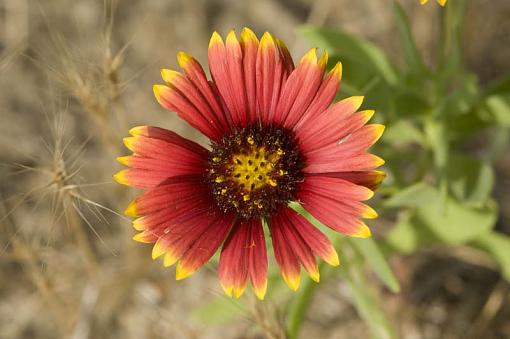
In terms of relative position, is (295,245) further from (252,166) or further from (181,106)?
(181,106)

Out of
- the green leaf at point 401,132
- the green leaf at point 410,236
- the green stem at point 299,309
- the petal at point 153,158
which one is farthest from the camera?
the green leaf at point 410,236

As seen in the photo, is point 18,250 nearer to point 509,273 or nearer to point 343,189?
point 343,189

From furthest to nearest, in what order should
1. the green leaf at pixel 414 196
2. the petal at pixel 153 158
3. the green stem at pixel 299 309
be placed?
the green stem at pixel 299 309 → the green leaf at pixel 414 196 → the petal at pixel 153 158

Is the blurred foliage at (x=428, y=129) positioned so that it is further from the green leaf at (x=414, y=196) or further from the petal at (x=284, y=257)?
the petal at (x=284, y=257)

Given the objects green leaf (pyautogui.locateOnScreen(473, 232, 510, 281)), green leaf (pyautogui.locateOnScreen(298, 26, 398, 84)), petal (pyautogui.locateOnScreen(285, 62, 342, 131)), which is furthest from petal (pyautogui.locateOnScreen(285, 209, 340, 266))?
green leaf (pyautogui.locateOnScreen(473, 232, 510, 281))

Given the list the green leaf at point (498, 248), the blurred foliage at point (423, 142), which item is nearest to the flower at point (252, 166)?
the blurred foliage at point (423, 142)

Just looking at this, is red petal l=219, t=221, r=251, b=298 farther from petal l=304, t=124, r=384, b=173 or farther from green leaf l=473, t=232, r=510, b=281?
green leaf l=473, t=232, r=510, b=281

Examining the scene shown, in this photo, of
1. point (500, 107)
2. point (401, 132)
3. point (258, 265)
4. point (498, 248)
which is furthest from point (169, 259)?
point (498, 248)
